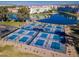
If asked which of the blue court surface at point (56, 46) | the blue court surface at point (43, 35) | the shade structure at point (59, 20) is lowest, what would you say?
the blue court surface at point (56, 46)

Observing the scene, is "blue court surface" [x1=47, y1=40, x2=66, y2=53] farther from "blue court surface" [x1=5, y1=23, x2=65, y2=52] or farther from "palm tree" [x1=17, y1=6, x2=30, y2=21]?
"palm tree" [x1=17, y1=6, x2=30, y2=21]

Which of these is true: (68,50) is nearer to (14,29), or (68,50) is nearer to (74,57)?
(74,57)

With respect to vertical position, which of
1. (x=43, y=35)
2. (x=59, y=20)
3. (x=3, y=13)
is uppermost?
(x=3, y=13)

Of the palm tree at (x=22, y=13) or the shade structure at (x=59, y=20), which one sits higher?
the palm tree at (x=22, y=13)

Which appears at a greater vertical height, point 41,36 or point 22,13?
point 22,13

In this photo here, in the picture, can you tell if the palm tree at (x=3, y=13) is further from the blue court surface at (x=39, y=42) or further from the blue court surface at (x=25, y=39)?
the blue court surface at (x=39, y=42)

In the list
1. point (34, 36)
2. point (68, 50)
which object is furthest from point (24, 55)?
point (68, 50)

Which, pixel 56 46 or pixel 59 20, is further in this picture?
pixel 59 20

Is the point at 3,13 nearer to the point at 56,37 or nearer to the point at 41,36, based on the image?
the point at 41,36

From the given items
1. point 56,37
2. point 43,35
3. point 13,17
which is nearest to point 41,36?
point 43,35

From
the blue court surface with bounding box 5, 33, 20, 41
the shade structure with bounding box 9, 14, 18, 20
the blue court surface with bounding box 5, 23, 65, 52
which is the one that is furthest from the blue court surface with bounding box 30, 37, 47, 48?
the shade structure with bounding box 9, 14, 18, 20

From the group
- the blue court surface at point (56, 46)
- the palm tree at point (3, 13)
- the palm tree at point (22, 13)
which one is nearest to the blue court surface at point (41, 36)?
the blue court surface at point (56, 46)
